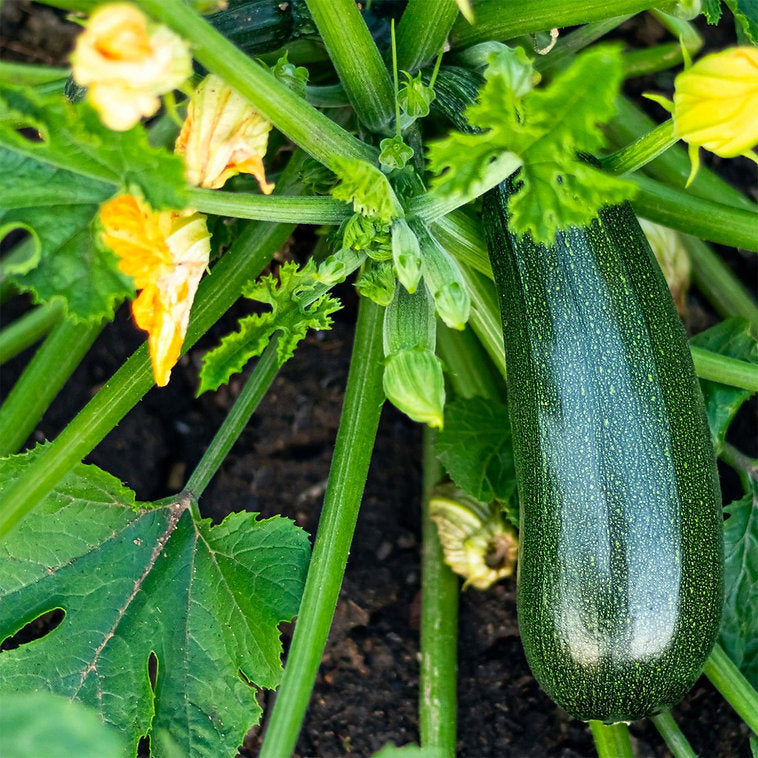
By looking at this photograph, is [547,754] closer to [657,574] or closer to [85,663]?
[657,574]

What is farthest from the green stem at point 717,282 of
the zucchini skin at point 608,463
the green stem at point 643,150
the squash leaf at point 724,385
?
the green stem at point 643,150

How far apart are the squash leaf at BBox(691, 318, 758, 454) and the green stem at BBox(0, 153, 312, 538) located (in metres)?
0.92

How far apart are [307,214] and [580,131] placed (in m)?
0.44

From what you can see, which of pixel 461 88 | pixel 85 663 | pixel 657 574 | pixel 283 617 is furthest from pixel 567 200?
pixel 85 663

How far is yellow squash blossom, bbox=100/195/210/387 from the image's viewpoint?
138 centimetres

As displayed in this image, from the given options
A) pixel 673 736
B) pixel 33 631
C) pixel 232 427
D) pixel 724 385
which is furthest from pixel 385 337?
pixel 33 631

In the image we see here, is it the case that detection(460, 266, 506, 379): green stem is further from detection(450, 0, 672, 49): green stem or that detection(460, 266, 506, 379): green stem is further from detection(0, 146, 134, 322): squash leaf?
Result: detection(0, 146, 134, 322): squash leaf

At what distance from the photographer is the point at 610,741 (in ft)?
6.24

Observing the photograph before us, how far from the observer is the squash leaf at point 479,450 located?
196 centimetres

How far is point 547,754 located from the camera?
222 centimetres

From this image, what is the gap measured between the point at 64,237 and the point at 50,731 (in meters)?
0.69

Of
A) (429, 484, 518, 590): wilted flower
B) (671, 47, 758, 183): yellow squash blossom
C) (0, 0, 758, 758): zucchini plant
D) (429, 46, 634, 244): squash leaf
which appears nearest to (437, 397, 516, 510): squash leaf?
A: (0, 0, 758, 758): zucchini plant

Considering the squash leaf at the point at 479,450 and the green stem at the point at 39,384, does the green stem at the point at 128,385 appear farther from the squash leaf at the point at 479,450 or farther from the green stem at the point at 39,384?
the squash leaf at the point at 479,450

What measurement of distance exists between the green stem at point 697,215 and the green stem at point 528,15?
33cm
